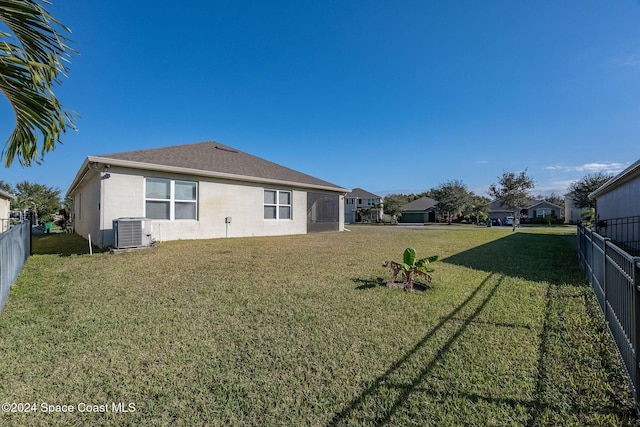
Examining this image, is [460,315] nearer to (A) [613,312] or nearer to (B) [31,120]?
(A) [613,312]

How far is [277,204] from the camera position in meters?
15.0

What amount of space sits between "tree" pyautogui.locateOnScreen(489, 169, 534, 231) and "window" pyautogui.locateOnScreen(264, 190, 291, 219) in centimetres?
4075

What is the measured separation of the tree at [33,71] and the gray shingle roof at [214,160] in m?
5.85

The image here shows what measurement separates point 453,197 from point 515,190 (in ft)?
31.4

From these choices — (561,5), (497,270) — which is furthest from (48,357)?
(561,5)

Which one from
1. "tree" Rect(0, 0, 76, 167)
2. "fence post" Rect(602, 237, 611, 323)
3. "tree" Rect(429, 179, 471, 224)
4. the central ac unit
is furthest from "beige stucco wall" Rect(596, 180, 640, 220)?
"tree" Rect(429, 179, 471, 224)

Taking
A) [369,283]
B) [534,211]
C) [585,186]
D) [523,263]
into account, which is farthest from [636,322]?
[534,211]

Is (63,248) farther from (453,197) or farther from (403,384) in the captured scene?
(453,197)

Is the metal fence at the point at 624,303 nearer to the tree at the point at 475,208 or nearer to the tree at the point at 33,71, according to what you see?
the tree at the point at 33,71

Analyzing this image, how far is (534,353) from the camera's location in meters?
3.13

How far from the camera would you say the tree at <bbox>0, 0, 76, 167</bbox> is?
3287 millimetres

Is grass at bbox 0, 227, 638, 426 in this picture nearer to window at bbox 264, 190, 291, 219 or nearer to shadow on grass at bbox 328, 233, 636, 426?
shadow on grass at bbox 328, 233, 636, 426

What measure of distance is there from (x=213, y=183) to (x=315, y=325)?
9879 mm

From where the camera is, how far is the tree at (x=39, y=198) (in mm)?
31706
